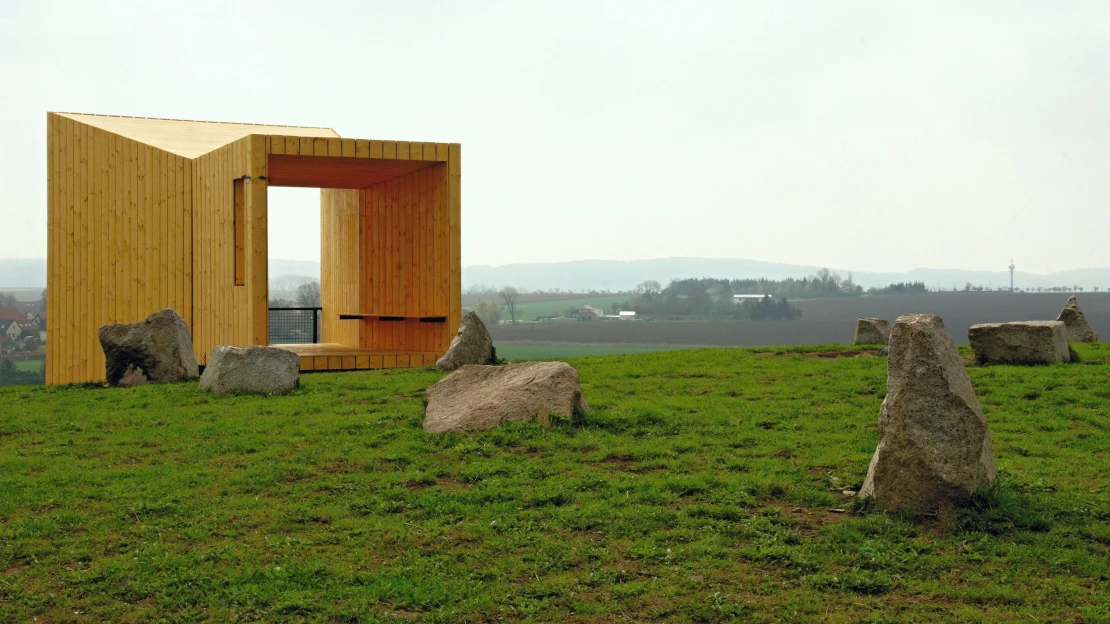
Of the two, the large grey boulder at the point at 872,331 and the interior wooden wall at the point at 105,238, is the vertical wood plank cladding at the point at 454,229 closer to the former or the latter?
the interior wooden wall at the point at 105,238

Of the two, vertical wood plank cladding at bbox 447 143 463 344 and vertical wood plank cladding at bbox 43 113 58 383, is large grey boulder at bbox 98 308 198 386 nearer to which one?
vertical wood plank cladding at bbox 447 143 463 344

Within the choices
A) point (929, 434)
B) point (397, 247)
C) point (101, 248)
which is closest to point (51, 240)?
point (101, 248)

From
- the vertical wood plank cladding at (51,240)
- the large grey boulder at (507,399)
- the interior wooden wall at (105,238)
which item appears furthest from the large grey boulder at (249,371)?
the vertical wood plank cladding at (51,240)

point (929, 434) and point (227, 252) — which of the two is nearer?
point (929, 434)

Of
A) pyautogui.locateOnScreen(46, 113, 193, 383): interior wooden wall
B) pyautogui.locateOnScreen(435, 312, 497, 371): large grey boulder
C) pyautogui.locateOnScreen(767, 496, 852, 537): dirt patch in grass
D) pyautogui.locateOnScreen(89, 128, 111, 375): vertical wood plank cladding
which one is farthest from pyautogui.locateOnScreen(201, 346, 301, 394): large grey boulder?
pyautogui.locateOnScreen(89, 128, 111, 375): vertical wood plank cladding

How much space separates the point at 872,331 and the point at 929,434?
10.8m

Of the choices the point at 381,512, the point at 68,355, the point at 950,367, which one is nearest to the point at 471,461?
the point at 381,512

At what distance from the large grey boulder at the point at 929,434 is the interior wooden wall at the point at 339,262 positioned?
15465 millimetres

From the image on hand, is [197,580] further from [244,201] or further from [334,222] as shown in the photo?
[334,222]

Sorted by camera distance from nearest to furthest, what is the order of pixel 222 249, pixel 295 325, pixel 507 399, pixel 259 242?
pixel 507 399 → pixel 259 242 → pixel 222 249 → pixel 295 325

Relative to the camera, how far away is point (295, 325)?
→ 76.1ft

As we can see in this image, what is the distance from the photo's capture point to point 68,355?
2080 cm

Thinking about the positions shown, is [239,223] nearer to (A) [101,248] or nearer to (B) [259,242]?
(B) [259,242]

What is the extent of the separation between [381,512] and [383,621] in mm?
1901
